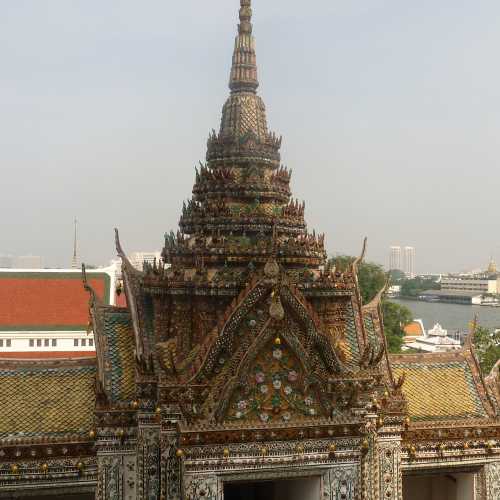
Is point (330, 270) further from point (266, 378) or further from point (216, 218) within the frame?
point (266, 378)

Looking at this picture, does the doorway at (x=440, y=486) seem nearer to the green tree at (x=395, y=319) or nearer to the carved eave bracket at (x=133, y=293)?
the carved eave bracket at (x=133, y=293)

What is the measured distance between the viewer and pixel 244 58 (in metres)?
16.7

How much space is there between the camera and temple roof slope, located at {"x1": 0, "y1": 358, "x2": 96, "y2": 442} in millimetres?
12789

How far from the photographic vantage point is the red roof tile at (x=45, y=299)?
3306 centimetres

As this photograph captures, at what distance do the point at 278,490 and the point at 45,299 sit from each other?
23.1 m

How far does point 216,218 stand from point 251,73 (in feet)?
14.6

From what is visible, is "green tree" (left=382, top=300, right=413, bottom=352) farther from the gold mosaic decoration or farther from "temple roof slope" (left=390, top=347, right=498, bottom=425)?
the gold mosaic decoration

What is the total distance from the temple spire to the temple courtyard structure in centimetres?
4

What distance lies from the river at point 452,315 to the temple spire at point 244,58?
7525 centimetres

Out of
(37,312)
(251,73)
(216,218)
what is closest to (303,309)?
(216,218)

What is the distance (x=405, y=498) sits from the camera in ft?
57.6

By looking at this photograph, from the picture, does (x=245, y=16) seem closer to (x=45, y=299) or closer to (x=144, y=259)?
(x=144, y=259)

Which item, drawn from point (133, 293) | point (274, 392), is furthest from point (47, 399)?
point (274, 392)

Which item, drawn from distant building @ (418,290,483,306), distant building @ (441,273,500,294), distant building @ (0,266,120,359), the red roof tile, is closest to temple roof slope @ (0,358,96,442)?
distant building @ (0,266,120,359)
